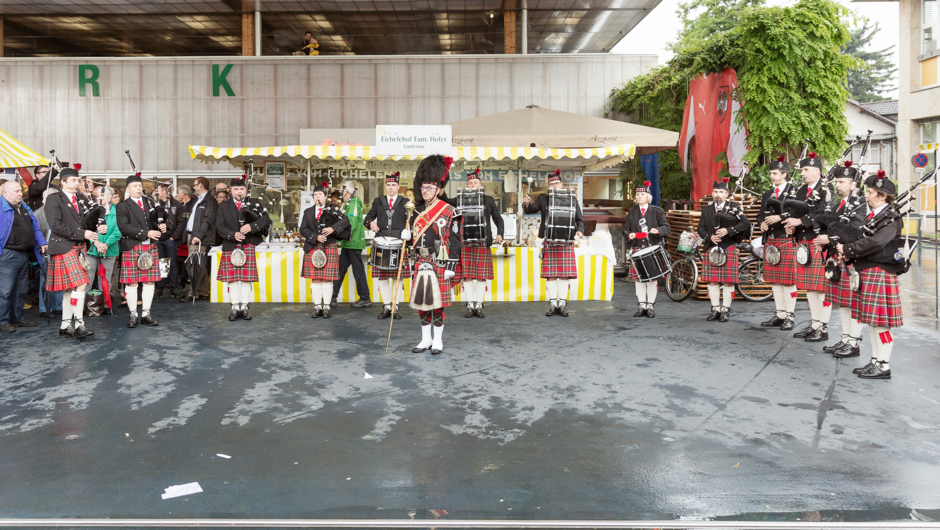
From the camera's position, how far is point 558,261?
346 inches

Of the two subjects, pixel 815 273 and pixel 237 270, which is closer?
pixel 815 273

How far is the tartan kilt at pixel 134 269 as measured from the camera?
309 inches

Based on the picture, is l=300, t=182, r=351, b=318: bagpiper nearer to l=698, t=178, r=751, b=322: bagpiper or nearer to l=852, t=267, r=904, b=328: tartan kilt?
l=698, t=178, r=751, b=322: bagpiper

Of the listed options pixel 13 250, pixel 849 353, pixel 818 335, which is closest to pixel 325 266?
pixel 13 250

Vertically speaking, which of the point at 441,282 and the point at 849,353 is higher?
the point at 441,282

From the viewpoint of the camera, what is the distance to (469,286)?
8.85 m

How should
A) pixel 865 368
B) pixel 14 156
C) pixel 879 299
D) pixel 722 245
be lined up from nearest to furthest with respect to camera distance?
pixel 879 299 → pixel 865 368 → pixel 722 245 → pixel 14 156

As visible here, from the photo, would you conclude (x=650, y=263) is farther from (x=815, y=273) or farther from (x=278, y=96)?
(x=278, y=96)

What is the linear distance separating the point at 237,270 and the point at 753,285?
22.9 ft

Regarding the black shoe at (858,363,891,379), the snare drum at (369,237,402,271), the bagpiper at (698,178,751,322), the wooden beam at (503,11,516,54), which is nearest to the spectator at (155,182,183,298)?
the snare drum at (369,237,402,271)

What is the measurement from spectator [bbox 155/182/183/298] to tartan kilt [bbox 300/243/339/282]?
2.67m

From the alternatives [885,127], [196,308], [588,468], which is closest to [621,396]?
[588,468]

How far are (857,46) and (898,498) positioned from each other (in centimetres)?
5772

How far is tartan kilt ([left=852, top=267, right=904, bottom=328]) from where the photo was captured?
5.56m
